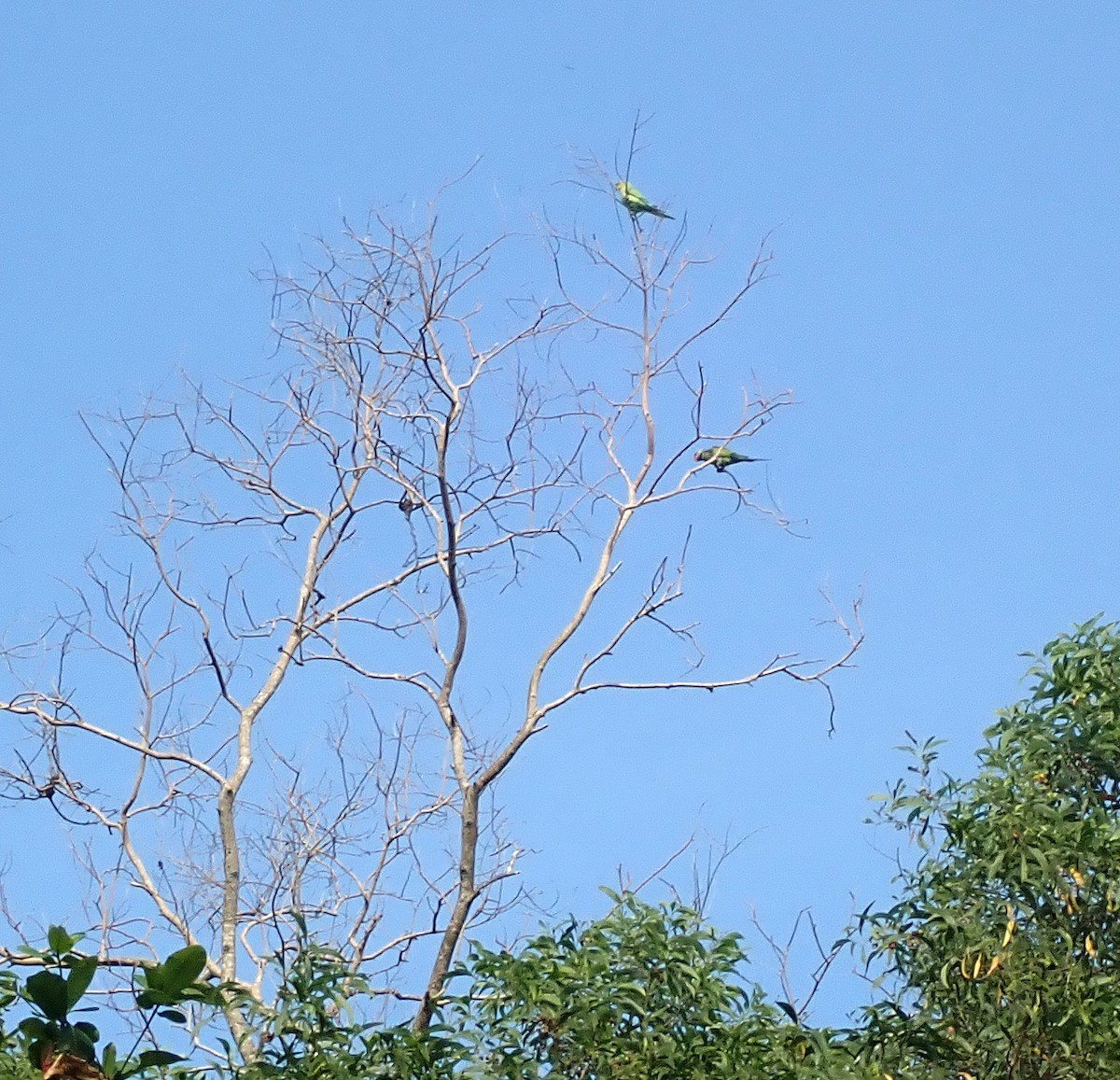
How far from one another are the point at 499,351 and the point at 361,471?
102cm

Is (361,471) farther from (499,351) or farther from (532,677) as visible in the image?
(532,677)

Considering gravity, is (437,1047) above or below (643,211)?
below

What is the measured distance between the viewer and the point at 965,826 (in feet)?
15.1

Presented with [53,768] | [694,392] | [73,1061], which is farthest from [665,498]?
[73,1061]

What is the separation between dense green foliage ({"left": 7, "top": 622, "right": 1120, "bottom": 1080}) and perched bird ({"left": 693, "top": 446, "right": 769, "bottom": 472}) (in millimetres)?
3141

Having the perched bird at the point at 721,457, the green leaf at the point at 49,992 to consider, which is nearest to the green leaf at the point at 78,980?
the green leaf at the point at 49,992

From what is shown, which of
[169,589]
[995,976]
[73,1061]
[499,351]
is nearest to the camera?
[73,1061]

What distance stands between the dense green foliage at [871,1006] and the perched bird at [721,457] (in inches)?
124

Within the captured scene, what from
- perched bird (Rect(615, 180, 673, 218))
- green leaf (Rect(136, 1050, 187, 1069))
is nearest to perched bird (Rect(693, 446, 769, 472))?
perched bird (Rect(615, 180, 673, 218))

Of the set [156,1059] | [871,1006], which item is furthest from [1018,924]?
[156,1059]

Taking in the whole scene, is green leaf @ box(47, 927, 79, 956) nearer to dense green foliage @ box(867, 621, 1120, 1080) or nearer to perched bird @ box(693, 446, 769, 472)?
dense green foliage @ box(867, 621, 1120, 1080)

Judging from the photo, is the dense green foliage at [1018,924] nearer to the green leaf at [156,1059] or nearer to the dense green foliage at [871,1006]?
the dense green foliage at [871,1006]

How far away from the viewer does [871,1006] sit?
4520 millimetres

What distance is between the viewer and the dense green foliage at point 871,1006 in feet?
13.2
